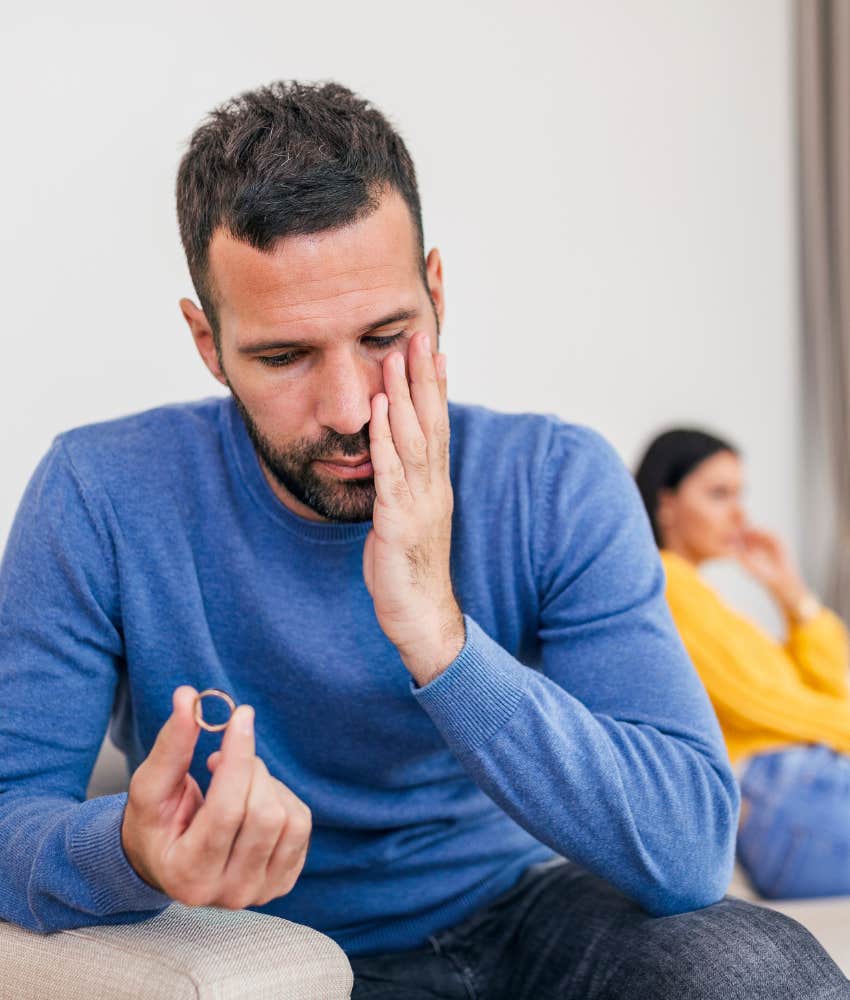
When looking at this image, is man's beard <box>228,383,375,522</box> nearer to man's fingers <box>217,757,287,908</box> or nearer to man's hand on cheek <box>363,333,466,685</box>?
man's hand on cheek <box>363,333,466,685</box>

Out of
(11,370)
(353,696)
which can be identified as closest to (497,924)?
(353,696)

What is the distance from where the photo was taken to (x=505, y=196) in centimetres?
261

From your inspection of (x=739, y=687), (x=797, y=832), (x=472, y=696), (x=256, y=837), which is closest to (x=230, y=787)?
(x=256, y=837)

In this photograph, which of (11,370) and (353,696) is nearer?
(353,696)

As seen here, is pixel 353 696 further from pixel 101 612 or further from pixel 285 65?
pixel 285 65

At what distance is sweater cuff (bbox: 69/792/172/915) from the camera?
A: 3.47ft

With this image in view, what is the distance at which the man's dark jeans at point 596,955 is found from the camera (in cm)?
110

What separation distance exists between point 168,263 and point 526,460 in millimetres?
841

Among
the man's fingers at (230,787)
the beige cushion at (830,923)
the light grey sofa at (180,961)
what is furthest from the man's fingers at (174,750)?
the beige cushion at (830,923)

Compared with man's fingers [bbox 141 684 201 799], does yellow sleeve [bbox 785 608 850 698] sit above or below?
below

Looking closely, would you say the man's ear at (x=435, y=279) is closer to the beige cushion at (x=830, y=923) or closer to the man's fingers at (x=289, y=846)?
the man's fingers at (x=289, y=846)

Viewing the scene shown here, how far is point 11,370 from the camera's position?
1.83 meters

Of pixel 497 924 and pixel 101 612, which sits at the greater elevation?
pixel 101 612

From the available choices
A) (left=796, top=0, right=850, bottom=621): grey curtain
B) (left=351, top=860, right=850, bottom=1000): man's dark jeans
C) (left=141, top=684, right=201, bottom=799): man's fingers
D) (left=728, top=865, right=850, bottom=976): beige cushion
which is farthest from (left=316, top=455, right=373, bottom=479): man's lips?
(left=796, top=0, right=850, bottom=621): grey curtain
